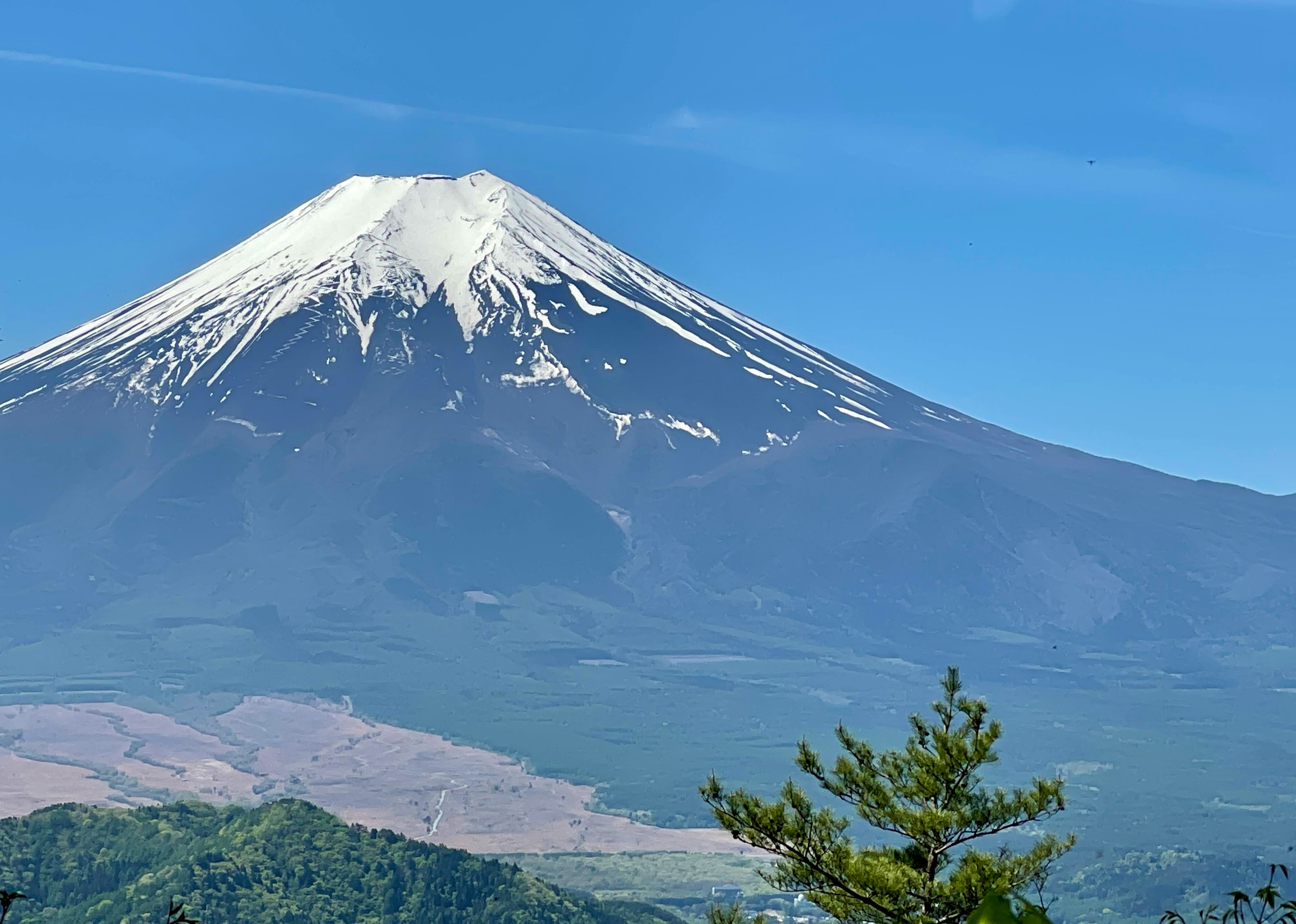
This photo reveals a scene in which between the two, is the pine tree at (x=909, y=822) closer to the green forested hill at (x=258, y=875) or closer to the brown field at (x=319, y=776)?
the green forested hill at (x=258, y=875)

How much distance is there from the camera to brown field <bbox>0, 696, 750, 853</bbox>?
125375mm

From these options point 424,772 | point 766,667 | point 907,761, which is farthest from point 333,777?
point 907,761

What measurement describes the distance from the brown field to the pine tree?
106 metres

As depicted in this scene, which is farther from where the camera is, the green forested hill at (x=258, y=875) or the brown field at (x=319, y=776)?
the brown field at (x=319, y=776)

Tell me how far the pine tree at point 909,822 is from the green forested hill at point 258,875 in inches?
1732

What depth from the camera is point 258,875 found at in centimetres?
5959

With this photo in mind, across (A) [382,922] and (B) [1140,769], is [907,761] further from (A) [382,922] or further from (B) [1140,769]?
(B) [1140,769]

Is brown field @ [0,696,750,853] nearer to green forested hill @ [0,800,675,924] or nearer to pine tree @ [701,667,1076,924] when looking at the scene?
green forested hill @ [0,800,675,924]

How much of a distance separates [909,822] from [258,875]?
167 ft

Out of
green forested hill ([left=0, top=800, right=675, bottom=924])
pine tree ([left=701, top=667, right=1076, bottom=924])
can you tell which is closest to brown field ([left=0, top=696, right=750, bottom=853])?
green forested hill ([left=0, top=800, right=675, bottom=924])

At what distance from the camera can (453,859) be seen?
→ 62312mm

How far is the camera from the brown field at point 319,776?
125 m

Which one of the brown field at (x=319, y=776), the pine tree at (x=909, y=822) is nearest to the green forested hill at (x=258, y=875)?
the pine tree at (x=909, y=822)

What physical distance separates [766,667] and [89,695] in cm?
7478
